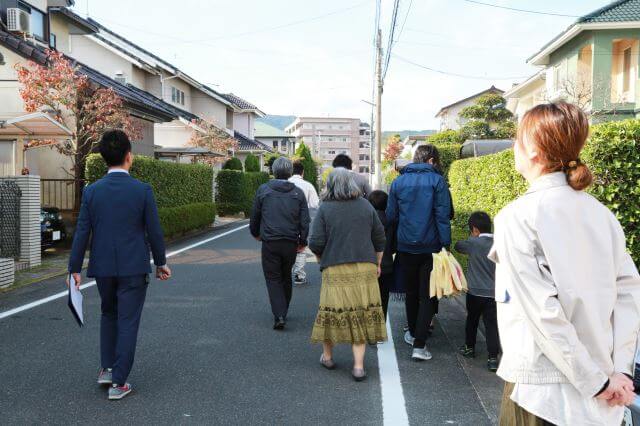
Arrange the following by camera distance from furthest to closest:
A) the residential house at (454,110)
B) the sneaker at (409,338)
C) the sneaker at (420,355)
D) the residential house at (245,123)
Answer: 1. the residential house at (454,110)
2. the residential house at (245,123)
3. the sneaker at (409,338)
4. the sneaker at (420,355)

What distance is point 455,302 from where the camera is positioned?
8.20 meters

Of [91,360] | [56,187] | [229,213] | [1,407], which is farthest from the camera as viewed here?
[229,213]

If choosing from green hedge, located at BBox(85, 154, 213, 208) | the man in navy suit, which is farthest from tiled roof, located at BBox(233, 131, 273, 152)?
the man in navy suit

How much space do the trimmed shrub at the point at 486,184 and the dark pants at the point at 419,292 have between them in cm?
348

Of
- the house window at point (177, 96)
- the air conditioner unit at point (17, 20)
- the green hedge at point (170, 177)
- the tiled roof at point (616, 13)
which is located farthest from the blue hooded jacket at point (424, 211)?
the house window at point (177, 96)

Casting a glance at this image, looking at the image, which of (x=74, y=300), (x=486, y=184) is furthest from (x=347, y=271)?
(x=486, y=184)

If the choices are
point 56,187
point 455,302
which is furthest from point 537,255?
point 56,187

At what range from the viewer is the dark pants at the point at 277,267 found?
6.44 m

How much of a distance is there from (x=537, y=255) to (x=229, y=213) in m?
24.7

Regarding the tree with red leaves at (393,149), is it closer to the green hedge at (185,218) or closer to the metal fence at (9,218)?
the green hedge at (185,218)

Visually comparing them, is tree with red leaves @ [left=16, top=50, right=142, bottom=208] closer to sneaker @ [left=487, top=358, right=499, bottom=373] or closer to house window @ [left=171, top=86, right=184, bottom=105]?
sneaker @ [left=487, top=358, right=499, bottom=373]

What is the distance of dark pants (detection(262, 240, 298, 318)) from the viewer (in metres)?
6.44

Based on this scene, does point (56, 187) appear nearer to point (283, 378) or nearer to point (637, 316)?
point (283, 378)

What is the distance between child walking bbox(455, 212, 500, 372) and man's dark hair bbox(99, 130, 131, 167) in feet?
10.3
